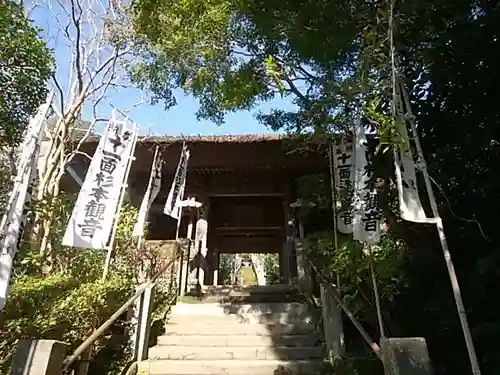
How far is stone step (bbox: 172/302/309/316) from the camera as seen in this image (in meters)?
6.72

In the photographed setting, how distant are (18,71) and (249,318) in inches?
182

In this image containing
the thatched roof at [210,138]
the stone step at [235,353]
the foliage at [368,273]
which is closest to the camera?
the foliage at [368,273]

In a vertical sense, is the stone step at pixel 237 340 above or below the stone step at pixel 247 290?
below

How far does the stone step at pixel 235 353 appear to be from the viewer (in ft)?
17.2

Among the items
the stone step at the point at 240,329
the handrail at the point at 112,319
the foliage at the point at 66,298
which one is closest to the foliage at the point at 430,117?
the stone step at the point at 240,329

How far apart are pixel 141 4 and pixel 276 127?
2900 mm

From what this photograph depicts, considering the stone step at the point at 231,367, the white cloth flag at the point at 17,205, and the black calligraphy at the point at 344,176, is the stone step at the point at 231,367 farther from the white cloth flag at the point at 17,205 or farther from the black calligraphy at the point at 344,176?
the white cloth flag at the point at 17,205

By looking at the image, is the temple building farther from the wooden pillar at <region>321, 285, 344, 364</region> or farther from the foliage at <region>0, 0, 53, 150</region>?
the wooden pillar at <region>321, 285, 344, 364</region>

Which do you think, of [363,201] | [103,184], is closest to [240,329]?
[363,201]

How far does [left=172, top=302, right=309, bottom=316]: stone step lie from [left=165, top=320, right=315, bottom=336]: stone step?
1.69ft

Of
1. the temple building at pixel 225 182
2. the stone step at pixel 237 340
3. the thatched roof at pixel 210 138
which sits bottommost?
the stone step at pixel 237 340

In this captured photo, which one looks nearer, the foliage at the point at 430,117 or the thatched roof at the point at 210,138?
the foliage at the point at 430,117

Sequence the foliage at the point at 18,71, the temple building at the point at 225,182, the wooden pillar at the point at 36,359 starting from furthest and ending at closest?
the temple building at the point at 225,182 < the foliage at the point at 18,71 < the wooden pillar at the point at 36,359

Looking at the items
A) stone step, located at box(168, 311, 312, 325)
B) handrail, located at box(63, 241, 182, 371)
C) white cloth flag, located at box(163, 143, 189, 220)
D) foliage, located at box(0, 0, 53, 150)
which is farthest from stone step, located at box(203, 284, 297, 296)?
foliage, located at box(0, 0, 53, 150)
